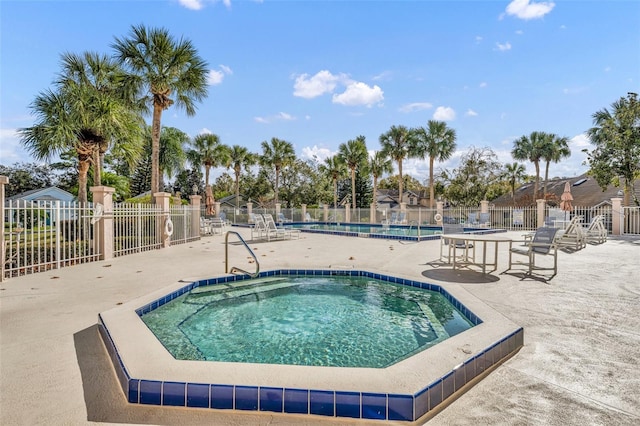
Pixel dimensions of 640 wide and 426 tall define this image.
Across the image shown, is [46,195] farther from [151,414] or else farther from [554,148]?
[554,148]

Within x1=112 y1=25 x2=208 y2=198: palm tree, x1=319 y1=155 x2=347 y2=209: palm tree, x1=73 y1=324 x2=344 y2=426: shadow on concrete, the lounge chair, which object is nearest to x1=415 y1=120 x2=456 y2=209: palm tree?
x1=319 y1=155 x2=347 y2=209: palm tree

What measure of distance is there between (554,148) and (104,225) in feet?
115

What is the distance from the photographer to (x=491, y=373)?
2596 mm

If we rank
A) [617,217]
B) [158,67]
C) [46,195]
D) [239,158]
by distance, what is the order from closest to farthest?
[158,67] → [617,217] → [46,195] → [239,158]

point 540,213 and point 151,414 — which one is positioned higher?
point 540,213

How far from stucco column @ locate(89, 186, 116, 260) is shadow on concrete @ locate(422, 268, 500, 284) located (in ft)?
24.6

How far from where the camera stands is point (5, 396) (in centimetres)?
226

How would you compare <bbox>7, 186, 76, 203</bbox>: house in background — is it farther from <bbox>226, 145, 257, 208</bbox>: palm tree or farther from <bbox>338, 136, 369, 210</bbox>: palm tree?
<bbox>338, 136, 369, 210</bbox>: palm tree

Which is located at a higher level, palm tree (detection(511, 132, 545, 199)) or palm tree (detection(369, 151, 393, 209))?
palm tree (detection(511, 132, 545, 199))

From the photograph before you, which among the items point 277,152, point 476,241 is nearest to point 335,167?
point 277,152

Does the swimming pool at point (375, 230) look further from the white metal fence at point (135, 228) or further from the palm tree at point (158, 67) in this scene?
the palm tree at point (158, 67)

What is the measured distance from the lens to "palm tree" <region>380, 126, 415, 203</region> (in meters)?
28.8

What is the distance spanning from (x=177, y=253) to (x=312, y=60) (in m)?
10.2

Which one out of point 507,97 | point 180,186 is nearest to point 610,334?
point 507,97
